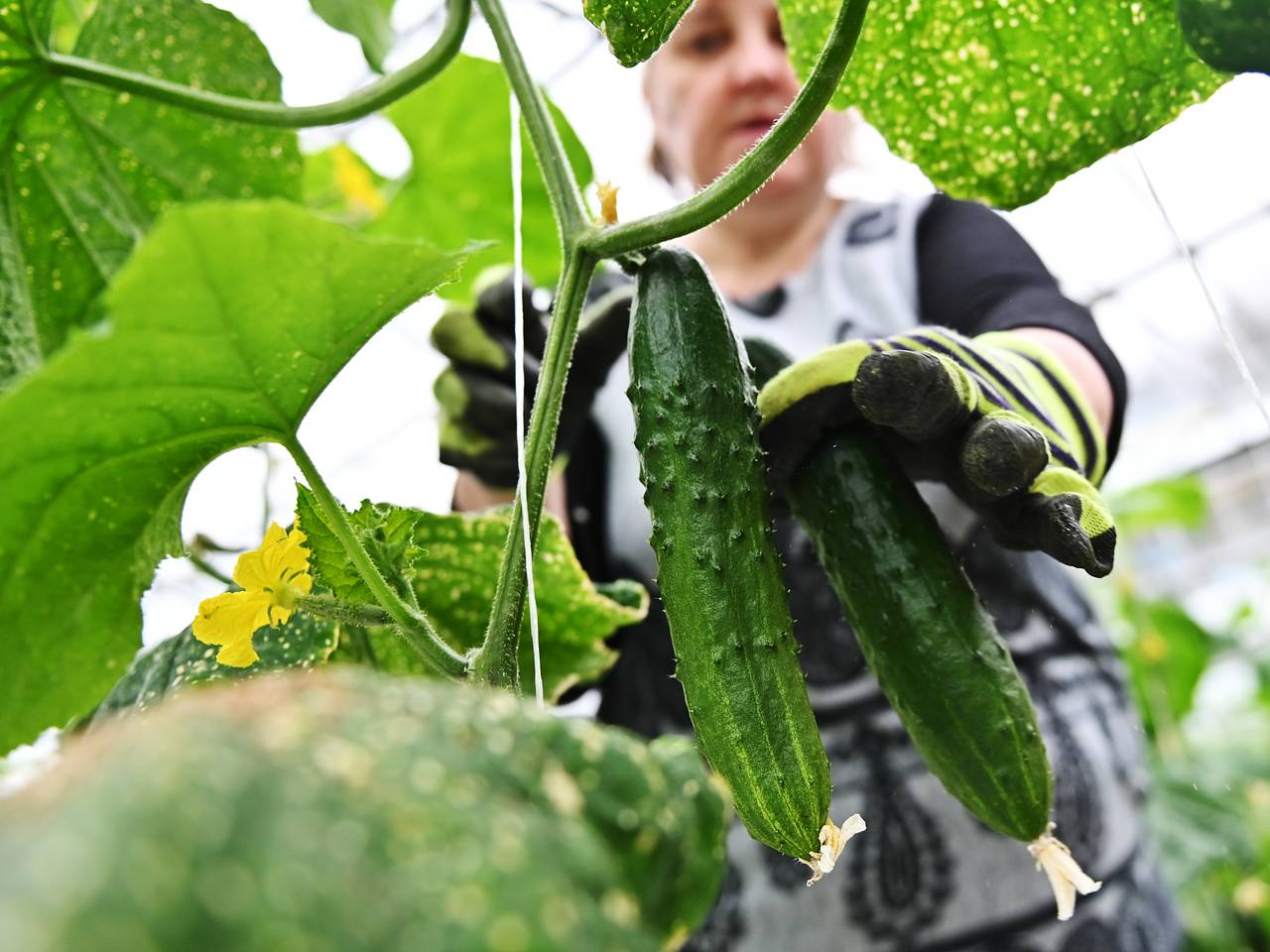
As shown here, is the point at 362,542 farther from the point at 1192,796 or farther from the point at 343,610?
the point at 1192,796

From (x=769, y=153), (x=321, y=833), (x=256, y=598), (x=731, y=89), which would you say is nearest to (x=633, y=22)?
(x=769, y=153)

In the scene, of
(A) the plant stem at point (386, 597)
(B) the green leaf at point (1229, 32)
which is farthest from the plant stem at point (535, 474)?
(B) the green leaf at point (1229, 32)

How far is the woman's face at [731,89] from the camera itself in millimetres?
1532

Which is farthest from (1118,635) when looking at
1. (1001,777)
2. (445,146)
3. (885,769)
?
(1001,777)

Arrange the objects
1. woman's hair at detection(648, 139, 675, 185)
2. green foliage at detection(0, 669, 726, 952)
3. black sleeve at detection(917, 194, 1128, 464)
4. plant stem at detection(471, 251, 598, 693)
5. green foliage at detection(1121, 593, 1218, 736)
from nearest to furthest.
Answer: green foliage at detection(0, 669, 726, 952) < plant stem at detection(471, 251, 598, 693) < black sleeve at detection(917, 194, 1128, 464) < woman's hair at detection(648, 139, 675, 185) < green foliage at detection(1121, 593, 1218, 736)

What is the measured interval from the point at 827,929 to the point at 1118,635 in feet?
9.62

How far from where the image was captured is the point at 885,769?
1.19 metres

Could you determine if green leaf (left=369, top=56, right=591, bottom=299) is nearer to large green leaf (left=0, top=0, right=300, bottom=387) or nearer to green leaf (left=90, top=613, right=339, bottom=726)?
large green leaf (left=0, top=0, right=300, bottom=387)

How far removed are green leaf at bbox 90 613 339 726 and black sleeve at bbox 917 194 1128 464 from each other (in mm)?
680

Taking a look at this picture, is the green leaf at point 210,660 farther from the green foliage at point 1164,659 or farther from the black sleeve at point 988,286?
the green foliage at point 1164,659

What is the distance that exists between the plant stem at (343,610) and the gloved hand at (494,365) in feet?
1.20

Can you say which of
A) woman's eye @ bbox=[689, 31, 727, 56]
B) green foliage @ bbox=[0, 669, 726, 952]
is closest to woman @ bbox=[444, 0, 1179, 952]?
woman's eye @ bbox=[689, 31, 727, 56]

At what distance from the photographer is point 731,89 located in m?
1.53

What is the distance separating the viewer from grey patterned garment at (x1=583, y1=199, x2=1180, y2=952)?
3.83ft
